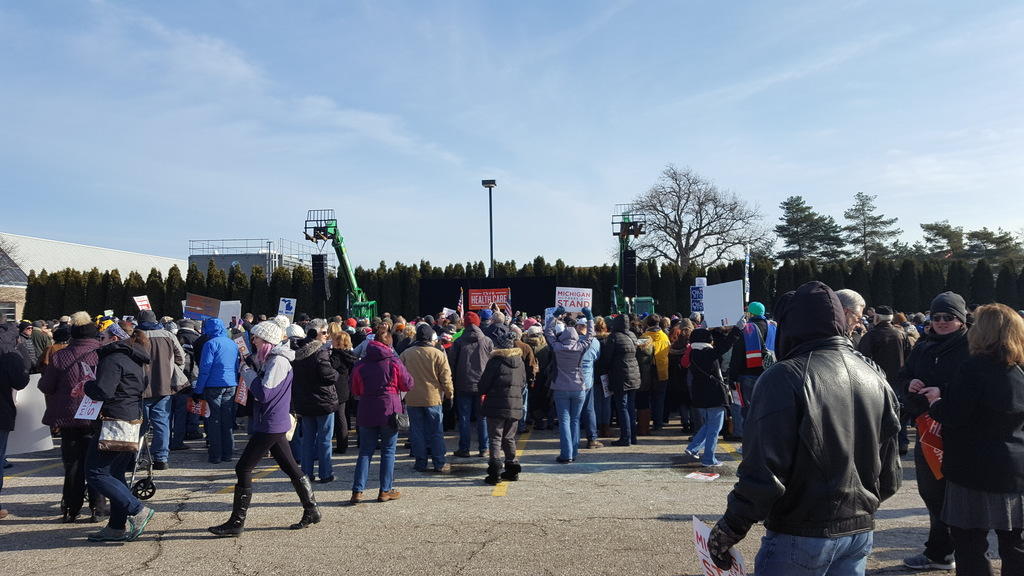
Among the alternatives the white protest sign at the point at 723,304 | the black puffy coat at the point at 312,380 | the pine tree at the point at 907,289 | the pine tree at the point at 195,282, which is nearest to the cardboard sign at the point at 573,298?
the white protest sign at the point at 723,304

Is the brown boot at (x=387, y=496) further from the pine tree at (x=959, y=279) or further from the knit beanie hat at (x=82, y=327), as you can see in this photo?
the pine tree at (x=959, y=279)

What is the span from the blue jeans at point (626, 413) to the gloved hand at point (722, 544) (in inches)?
289

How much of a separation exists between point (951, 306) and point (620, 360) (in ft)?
18.1

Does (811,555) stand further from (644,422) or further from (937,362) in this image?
(644,422)

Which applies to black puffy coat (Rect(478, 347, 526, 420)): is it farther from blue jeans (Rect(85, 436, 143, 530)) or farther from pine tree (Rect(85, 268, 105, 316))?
pine tree (Rect(85, 268, 105, 316))

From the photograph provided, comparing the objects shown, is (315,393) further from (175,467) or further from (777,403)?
(777,403)

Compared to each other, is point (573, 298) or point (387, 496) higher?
point (573, 298)

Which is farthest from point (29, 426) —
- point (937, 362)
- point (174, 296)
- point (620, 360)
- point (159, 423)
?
point (174, 296)

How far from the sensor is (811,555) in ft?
8.40

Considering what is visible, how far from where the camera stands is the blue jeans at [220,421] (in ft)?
30.3

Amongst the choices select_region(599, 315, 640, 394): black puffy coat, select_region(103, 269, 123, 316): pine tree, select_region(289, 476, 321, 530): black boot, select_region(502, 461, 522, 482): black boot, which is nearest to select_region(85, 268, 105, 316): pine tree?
select_region(103, 269, 123, 316): pine tree

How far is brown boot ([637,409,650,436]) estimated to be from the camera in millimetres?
11086

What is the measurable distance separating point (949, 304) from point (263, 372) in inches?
230

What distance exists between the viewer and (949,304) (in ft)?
15.9
